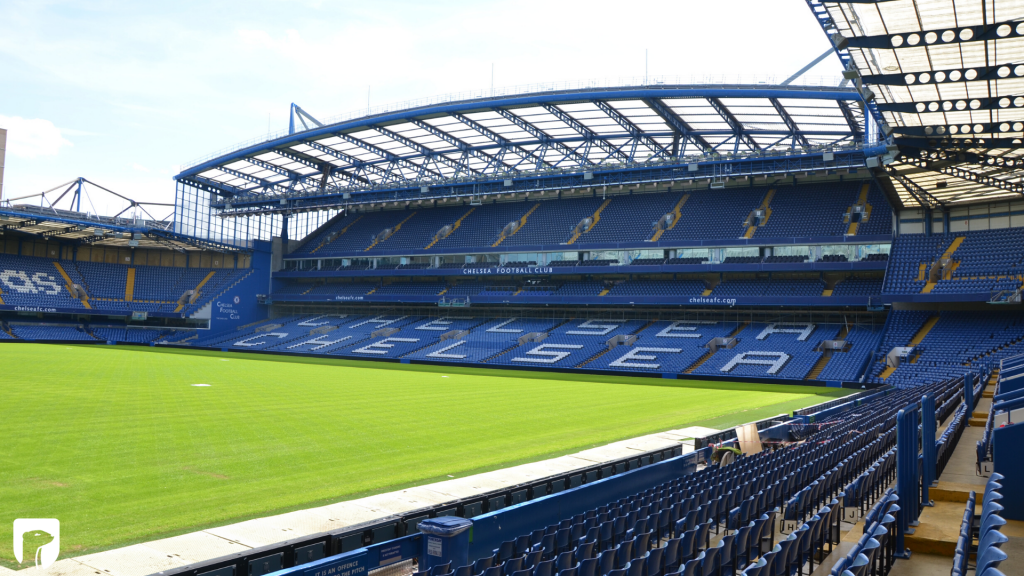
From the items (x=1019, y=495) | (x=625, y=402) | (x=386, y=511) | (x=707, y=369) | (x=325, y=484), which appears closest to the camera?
(x=1019, y=495)

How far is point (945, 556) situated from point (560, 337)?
4505 centimetres

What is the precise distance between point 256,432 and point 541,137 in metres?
36.2

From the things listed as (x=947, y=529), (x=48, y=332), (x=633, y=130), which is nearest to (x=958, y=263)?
(x=633, y=130)

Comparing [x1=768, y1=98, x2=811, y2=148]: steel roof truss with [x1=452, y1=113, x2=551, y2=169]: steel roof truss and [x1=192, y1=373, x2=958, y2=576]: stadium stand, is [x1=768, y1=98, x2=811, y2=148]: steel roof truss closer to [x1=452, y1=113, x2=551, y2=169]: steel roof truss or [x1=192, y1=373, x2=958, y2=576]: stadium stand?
[x1=452, y1=113, x2=551, y2=169]: steel roof truss

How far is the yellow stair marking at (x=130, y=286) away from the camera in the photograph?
6575cm

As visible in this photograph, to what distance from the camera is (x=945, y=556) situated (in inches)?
295

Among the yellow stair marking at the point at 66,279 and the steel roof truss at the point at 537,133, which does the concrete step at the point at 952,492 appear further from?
the yellow stair marking at the point at 66,279

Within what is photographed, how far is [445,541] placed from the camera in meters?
7.72

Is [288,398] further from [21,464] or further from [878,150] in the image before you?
[878,150]

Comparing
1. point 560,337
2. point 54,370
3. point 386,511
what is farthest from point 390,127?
point 386,511

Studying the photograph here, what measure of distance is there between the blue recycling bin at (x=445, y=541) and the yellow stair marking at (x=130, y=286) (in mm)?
67589

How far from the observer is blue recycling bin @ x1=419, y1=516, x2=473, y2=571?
7.71m

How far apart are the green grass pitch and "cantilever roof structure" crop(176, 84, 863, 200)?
17121 mm

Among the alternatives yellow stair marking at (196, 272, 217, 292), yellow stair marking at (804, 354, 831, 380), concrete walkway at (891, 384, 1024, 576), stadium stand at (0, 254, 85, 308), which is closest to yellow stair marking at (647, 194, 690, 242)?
yellow stair marking at (804, 354, 831, 380)
